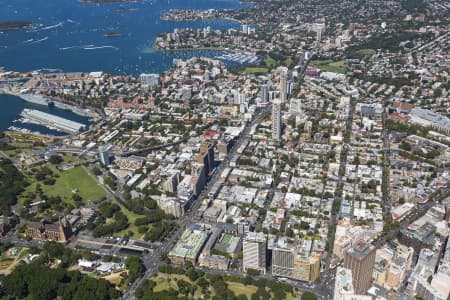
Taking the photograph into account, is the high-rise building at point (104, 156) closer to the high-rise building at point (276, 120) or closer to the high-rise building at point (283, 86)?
the high-rise building at point (276, 120)

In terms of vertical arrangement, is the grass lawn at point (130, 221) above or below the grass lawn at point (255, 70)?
below

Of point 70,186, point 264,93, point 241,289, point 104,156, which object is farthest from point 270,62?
point 241,289

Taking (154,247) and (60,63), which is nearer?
(154,247)

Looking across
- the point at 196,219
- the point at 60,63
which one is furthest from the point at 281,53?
the point at 196,219

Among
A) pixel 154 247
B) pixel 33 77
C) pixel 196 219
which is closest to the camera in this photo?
pixel 154 247

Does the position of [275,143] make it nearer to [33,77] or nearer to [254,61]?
[254,61]

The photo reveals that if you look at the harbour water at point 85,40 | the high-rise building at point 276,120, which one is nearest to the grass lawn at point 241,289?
the high-rise building at point 276,120

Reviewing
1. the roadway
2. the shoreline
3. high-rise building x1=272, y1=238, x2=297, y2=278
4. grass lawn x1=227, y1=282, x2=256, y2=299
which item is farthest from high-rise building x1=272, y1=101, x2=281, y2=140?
the shoreline
